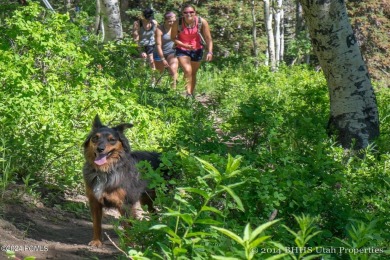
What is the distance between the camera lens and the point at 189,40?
607 inches

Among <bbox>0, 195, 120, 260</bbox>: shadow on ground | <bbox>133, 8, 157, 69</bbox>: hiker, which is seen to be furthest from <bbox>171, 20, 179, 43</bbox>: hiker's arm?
<bbox>0, 195, 120, 260</bbox>: shadow on ground

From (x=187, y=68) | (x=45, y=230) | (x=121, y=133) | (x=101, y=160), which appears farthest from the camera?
(x=187, y=68)

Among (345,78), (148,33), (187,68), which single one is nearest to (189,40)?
(187,68)

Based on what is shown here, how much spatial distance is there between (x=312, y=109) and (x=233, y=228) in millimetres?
6767

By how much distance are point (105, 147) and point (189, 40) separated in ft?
26.3

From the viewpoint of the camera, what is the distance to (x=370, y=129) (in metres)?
10.2

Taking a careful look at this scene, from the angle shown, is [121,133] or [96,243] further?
[121,133]

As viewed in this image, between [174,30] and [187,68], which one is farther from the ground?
[174,30]

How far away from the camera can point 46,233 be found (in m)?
7.75

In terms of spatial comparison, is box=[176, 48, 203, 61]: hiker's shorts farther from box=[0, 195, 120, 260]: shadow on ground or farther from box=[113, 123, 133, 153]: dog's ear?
→ box=[113, 123, 133, 153]: dog's ear

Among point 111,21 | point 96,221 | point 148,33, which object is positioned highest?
point 111,21

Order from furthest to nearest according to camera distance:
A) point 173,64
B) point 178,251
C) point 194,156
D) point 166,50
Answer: point 166,50 < point 173,64 < point 194,156 < point 178,251

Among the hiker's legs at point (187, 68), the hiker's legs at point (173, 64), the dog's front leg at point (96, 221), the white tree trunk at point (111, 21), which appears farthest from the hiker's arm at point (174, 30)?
the dog's front leg at point (96, 221)

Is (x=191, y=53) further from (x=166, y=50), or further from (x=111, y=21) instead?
(x=166, y=50)
